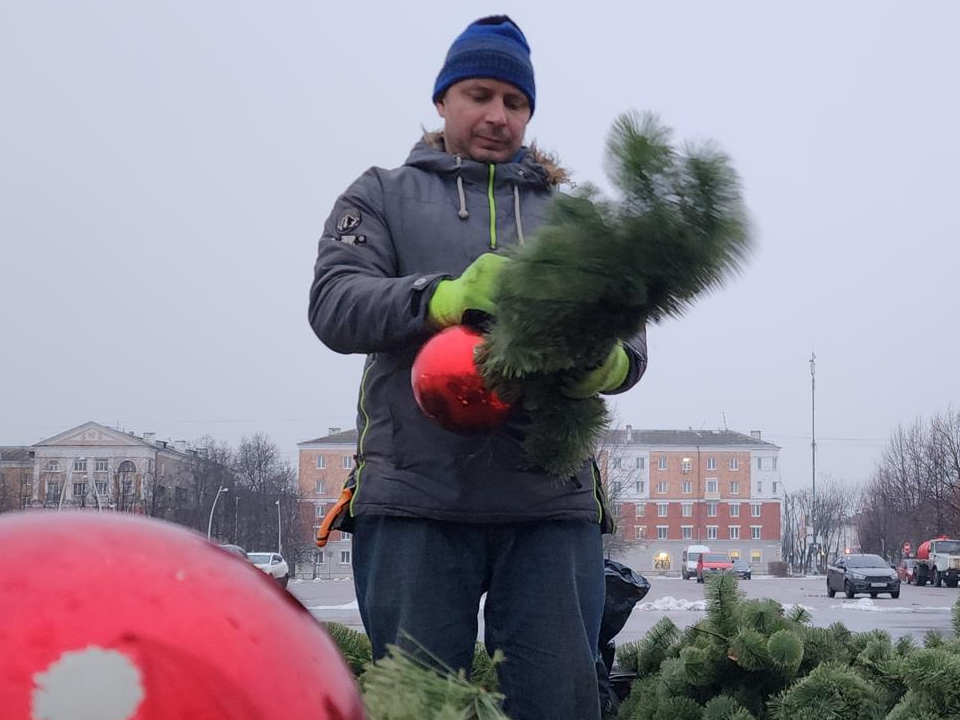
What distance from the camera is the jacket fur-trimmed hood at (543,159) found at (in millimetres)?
2146

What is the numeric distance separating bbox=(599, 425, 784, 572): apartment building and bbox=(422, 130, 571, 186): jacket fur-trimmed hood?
9024 centimetres

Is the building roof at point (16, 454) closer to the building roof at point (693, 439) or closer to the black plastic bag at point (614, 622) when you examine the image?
the building roof at point (693, 439)

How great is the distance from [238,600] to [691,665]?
3024mm

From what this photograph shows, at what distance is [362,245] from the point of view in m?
1.97

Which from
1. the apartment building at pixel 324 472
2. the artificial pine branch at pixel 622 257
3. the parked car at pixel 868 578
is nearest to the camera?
the artificial pine branch at pixel 622 257

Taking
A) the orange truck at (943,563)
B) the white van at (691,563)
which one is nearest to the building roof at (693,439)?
the white van at (691,563)

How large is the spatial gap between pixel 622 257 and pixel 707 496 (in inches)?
3711

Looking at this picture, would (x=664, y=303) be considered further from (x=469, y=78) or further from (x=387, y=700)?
(x=469, y=78)

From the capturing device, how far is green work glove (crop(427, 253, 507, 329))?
60.6 inches

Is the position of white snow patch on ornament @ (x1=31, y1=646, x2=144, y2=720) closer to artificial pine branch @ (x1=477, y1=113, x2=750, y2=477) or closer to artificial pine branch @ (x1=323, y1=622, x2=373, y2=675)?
artificial pine branch @ (x1=477, y1=113, x2=750, y2=477)

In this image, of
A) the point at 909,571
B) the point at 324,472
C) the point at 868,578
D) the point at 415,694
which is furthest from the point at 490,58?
the point at 324,472

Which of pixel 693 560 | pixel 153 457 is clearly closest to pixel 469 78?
pixel 693 560

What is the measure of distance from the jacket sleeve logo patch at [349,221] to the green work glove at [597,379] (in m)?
0.60

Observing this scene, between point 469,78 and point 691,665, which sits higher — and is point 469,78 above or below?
above
